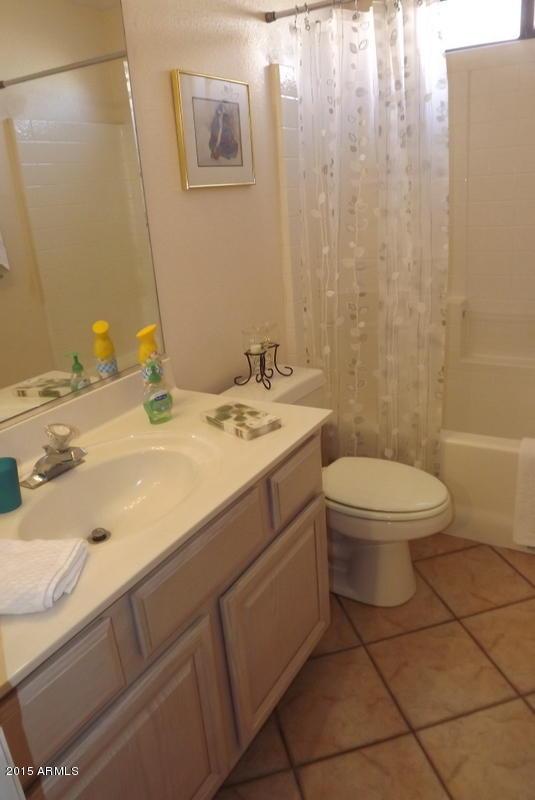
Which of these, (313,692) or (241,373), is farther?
(241,373)

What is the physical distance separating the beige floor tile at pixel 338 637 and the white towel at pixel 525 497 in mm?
733

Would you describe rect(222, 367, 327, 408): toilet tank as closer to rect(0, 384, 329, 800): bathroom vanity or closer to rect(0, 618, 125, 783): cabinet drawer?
rect(0, 384, 329, 800): bathroom vanity

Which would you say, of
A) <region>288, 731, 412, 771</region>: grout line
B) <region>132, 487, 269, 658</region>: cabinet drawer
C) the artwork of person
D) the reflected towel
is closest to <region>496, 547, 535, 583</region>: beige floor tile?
<region>288, 731, 412, 771</region>: grout line

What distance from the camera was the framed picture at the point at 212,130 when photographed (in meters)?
1.73

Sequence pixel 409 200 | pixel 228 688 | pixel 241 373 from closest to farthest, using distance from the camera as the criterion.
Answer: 1. pixel 228 688
2. pixel 409 200
3. pixel 241 373

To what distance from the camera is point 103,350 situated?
1574mm

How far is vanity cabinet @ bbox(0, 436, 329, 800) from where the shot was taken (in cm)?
86

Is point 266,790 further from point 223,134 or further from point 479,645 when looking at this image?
point 223,134

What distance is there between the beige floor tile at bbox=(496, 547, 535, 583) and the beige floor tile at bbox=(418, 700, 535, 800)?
24.0 inches

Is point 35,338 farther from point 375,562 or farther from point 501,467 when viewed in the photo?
point 501,467

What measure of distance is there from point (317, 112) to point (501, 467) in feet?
4.82

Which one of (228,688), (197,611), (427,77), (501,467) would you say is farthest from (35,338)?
(501,467)

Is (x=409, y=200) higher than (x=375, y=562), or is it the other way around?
(x=409, y=200)

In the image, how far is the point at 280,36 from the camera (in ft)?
6.92
